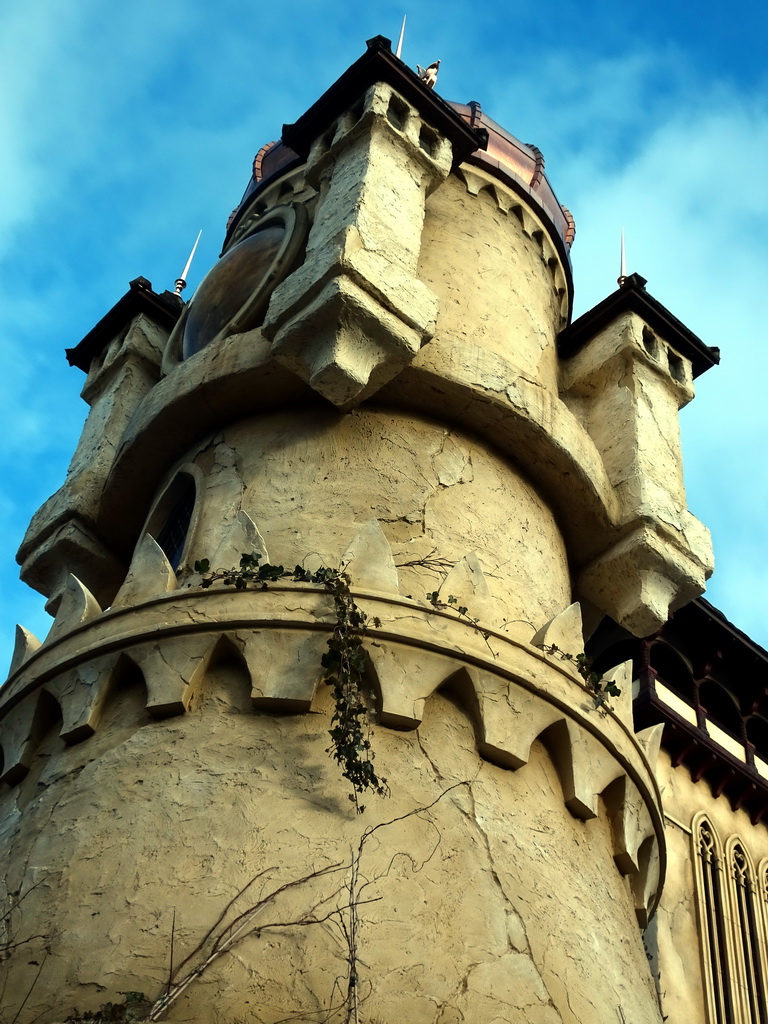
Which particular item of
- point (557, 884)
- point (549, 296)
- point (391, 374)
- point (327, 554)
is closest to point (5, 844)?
point (327, 554)

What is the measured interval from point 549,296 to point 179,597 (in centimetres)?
423

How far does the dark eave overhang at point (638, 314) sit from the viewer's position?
8500 millimetres

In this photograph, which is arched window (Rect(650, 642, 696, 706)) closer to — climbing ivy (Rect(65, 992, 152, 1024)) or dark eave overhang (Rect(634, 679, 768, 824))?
dark eave overhang (Rect(634, 679, 768, 824))

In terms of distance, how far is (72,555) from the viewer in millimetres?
7941

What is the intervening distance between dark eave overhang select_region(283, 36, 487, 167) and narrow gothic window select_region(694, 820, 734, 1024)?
7.89 metres

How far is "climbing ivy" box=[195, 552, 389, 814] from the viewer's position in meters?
5.07

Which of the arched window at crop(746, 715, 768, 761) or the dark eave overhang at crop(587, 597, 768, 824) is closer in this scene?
the dark eave overhang at crop(587, 597, 768, 824)

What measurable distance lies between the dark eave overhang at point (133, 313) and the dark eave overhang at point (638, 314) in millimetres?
2932

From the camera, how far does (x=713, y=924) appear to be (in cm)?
1257

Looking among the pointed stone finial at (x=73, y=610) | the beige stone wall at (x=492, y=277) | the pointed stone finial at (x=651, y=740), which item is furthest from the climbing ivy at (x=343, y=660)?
the pointed stone finial at (x=651, y=740)

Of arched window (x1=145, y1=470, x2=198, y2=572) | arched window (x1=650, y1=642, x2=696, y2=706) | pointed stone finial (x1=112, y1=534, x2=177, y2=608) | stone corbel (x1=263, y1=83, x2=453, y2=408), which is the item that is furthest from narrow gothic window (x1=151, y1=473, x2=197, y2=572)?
arched window (x1=650, y1=642, x2=696, y2=706)

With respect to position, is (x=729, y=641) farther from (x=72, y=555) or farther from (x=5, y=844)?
(x=5, y=844)

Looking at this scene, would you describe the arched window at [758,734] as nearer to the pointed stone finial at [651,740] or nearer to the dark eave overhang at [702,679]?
the dark eave overhang at [702,679]

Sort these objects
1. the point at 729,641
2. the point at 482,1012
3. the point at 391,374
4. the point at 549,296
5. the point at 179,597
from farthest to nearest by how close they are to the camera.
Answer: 1. the point at 729,641
2. the point at 549,296
3. the point at 391,374
4. the point at 179,597
5. the point at 482,1012
